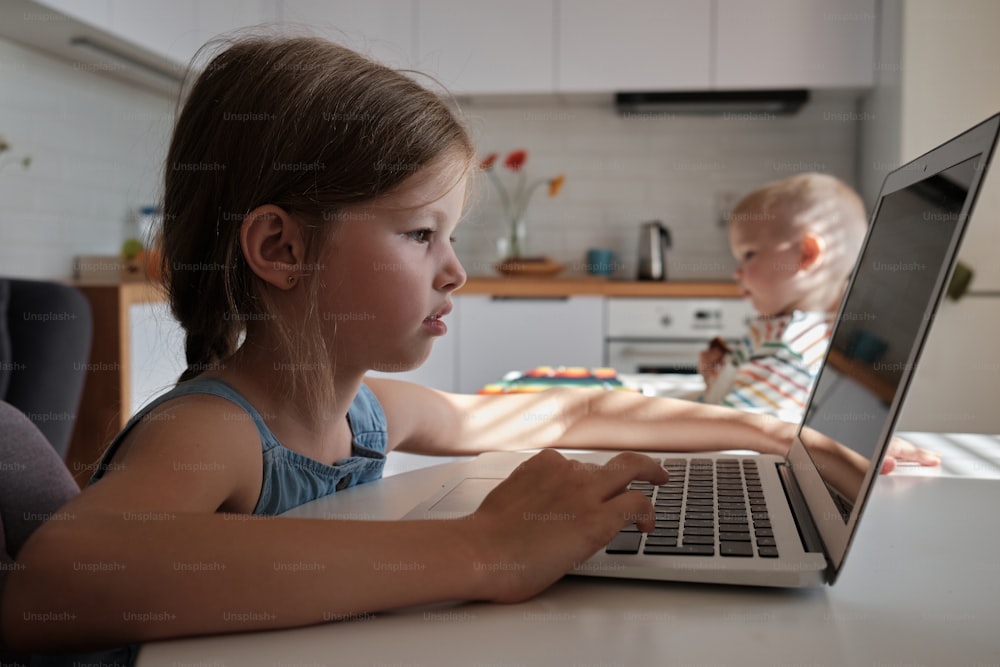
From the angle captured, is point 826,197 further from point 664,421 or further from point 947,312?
point 947,312

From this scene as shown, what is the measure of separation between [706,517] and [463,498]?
8.3 inches

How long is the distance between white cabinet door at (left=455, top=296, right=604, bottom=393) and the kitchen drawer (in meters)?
0.07

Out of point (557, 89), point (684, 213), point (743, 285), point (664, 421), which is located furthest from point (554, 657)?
point (684, 213)

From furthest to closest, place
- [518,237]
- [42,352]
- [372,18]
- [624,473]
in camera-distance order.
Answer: [518,237], [372,18], [42,352], [624,473]

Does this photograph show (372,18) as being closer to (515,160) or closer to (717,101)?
(515,160)

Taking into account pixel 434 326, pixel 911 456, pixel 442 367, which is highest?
pixel 434 326

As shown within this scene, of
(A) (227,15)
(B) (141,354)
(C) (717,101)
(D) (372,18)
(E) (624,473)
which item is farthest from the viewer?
(D) (372,18)

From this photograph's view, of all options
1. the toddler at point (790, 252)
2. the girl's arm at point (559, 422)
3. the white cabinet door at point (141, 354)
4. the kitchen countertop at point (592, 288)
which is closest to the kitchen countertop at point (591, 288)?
the kitchen countertop at point (592, 288)

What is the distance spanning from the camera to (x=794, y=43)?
3377mm

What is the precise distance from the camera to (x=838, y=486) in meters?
0.58

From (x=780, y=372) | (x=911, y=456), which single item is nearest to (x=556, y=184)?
(x=780, y=372)

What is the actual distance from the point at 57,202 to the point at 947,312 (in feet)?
9.59

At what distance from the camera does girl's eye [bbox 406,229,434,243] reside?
79 centimetres

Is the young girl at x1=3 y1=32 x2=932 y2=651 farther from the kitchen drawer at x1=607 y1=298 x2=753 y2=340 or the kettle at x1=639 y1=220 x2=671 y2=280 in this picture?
the kettle at x1=639 y1=220 x2=671 y2=280
